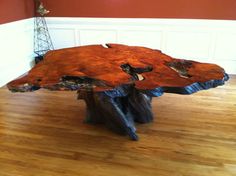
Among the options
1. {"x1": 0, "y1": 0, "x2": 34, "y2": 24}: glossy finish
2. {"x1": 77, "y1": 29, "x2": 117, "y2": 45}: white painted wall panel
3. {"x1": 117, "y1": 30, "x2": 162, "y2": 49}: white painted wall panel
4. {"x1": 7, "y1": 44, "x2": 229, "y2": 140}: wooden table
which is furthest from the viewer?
{"x1": 77, "y1": 29, "x2": 117, "y2": 45}: white painted wall panel

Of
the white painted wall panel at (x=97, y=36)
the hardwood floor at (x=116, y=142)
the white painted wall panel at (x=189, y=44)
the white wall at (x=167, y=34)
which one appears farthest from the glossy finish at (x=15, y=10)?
the white painted wall panel at (x=189, y=44)

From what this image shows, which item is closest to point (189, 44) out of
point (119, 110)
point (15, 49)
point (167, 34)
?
point (167, 34)

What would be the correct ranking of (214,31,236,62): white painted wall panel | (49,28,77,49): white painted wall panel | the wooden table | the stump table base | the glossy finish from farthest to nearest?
(49,28,77,49): white painted wall panel
(214,31,236,62): white painted wall panel
the glossy finish
the stump table base
the wooden table

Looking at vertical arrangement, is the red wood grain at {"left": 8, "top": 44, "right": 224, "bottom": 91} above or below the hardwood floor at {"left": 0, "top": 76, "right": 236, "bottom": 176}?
above

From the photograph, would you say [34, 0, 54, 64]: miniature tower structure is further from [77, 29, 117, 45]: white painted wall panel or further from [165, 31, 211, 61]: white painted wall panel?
[165, 31, 211, 61]: white painted wall panel

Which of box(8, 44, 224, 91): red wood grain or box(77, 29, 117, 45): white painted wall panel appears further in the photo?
box(77, 29, 117, 45): white painted wall panel

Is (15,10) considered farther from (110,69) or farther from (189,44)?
(189,44)

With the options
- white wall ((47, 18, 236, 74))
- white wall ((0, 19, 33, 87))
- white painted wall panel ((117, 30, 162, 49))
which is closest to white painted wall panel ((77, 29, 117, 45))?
white wall ((47, 18, 236, 74))

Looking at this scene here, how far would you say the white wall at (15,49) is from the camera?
3.57 m

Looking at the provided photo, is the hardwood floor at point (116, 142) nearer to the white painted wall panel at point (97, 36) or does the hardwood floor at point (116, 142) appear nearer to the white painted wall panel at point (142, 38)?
the white painted wall panel at point (142, 38)

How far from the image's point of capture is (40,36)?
4289 millimetres

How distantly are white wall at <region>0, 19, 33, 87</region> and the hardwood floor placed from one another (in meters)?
0.75

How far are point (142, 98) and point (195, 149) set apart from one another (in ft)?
2.00

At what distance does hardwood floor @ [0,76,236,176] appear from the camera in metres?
1.95
